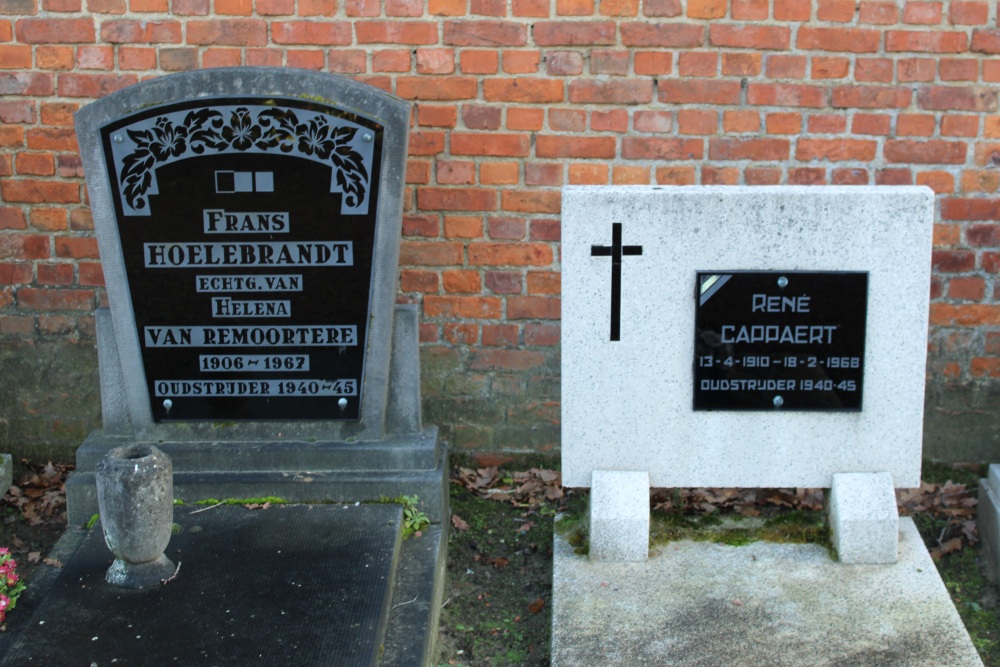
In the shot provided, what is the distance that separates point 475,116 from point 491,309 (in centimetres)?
86

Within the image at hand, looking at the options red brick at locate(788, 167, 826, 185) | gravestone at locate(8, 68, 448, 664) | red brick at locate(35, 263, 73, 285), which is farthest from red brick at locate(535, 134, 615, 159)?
red brick at locate(35, 263, 73, 285)

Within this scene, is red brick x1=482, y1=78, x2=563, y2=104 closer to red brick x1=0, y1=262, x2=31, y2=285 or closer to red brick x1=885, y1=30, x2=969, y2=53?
red brick x1=885, y1=30, x2=969, y2=53

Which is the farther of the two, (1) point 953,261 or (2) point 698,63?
(1) point 953,261

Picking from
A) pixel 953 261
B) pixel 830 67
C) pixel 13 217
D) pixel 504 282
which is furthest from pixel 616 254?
pixel 13 217

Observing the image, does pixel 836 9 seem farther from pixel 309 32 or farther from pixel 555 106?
pixel 309 32

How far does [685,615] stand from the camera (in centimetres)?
351

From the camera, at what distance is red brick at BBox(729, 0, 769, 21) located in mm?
4371

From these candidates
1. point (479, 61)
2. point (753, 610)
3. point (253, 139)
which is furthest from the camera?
point (479, 61)

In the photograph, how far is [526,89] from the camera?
4.49 m

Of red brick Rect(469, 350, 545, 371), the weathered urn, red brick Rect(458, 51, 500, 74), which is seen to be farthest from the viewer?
red brick Rect(469, 350, 545, 371)

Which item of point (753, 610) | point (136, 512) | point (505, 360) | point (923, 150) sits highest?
point (923, 150)

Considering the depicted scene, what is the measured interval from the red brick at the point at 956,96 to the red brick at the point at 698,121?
87cm

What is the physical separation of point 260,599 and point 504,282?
188cm

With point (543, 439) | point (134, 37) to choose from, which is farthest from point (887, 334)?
point (134, 37)
